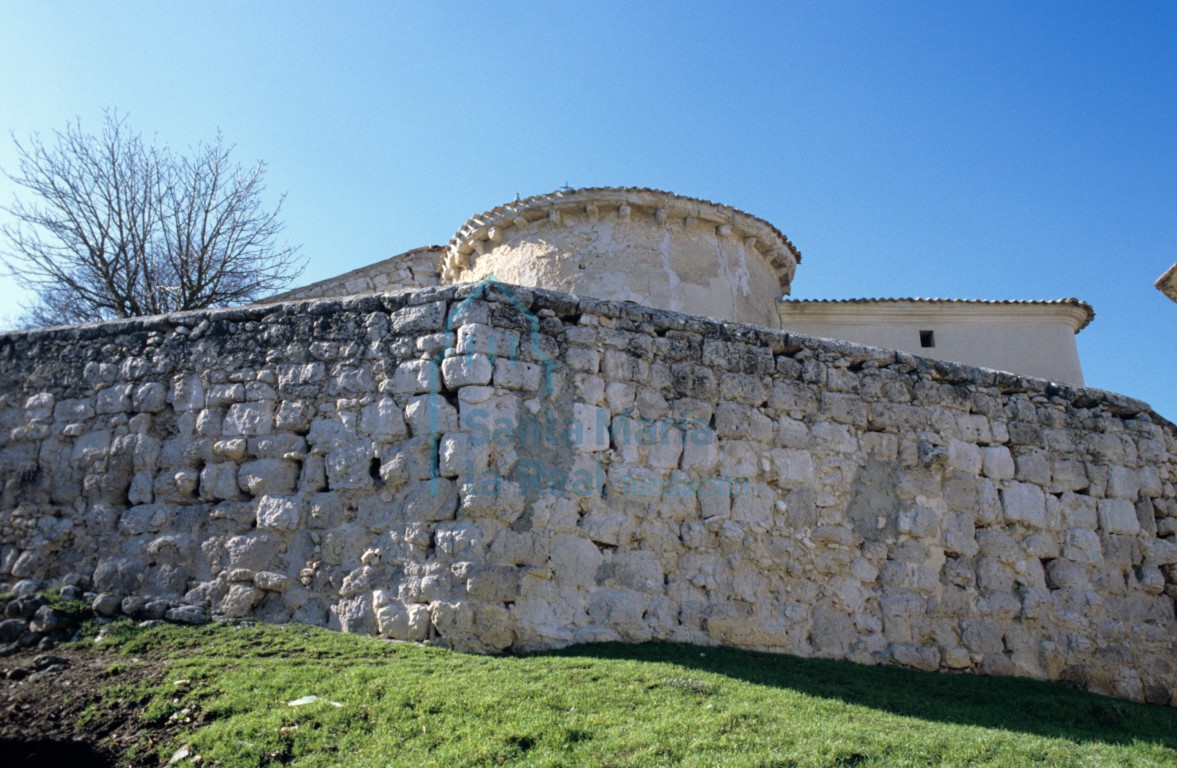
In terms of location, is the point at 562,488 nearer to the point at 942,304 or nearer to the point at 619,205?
the point at 619,205

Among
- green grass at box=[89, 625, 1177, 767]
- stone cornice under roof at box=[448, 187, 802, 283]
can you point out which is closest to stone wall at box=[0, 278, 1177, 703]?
green grass at box=[89, 625, 1177, 767]

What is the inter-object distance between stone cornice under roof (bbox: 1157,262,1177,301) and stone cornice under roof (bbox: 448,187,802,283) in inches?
220

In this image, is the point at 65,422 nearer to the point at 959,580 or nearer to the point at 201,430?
the point at 201,430

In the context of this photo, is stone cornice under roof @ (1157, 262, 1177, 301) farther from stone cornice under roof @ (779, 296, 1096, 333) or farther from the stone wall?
the stone wall

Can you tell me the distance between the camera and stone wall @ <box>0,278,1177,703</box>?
7344mm

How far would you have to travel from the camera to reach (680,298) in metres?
14.9

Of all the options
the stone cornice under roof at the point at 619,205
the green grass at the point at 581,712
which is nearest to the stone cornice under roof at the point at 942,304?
the stone cornice under roof at the point at 619,205

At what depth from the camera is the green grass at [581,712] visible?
5.24 meters

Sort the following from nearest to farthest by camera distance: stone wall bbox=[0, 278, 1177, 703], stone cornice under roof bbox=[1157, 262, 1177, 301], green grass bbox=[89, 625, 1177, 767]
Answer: green grass bbox=[89, 625, 1177, 767]
stone wall bbox=[0, 278, 1177, 703]
stone cornice under roof bbox=[1157, 262, 1177, 301]

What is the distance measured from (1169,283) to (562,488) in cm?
1195

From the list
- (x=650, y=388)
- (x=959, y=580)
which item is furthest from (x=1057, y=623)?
(x=650, y=388)

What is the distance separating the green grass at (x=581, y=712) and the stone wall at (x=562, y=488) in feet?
1.74

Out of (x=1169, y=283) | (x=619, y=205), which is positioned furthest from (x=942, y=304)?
(x=619, y=205)

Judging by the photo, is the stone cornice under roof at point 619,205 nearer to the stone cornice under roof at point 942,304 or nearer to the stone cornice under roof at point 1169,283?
the stone cornice under roof at point 942,304
